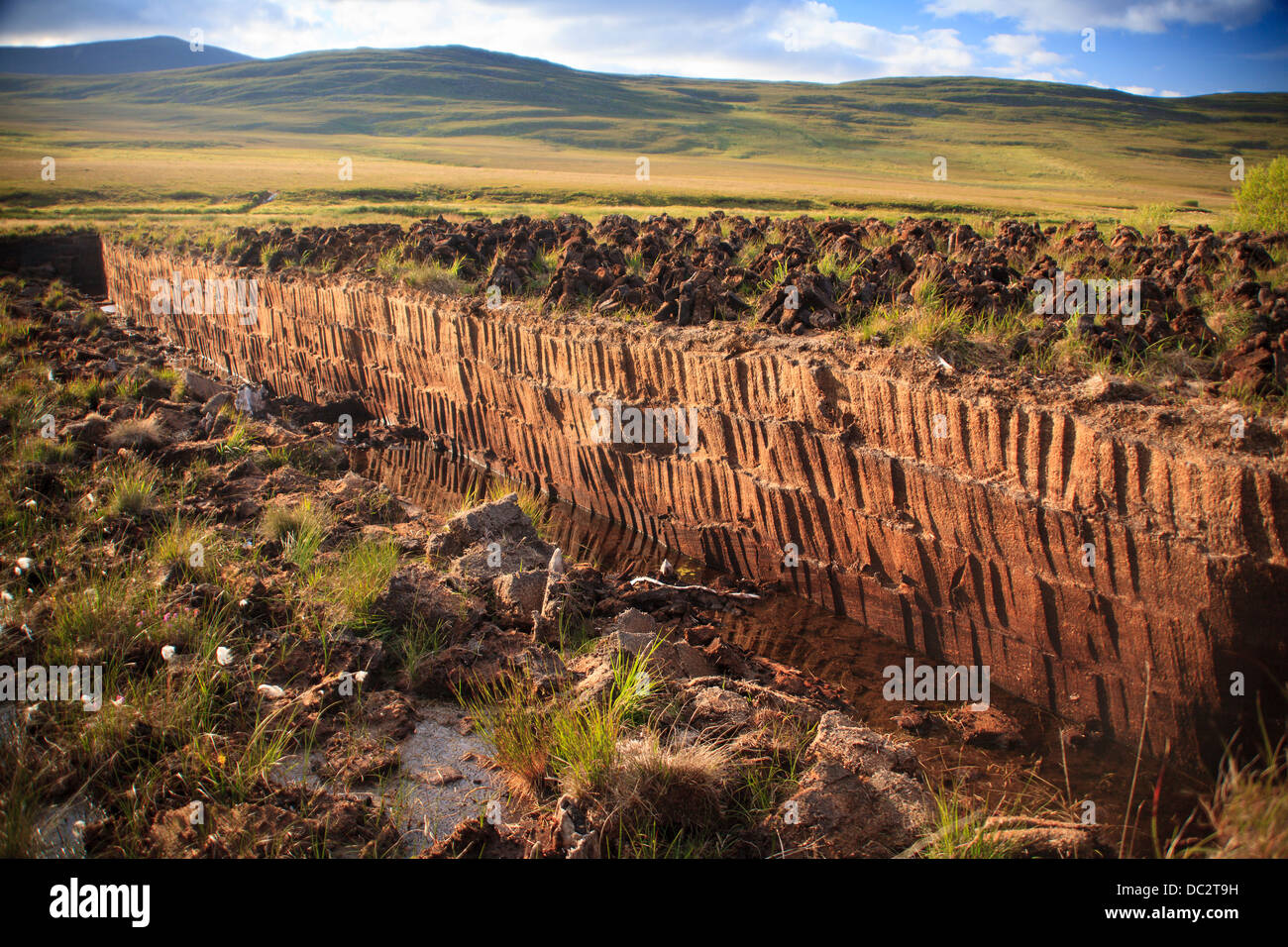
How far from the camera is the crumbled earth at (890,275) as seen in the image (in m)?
5.57

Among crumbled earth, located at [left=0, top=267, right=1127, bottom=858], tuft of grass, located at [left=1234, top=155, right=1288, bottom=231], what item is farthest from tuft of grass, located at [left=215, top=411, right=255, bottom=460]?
tuft of grass, located at [left=1234, top=155, right=1288, bottom=231]

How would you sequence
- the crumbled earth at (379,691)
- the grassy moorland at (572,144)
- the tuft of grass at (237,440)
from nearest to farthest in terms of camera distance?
1. the crumbled earth at (379,691)
2. the tuft of grass at (237,440)
3. the grassy moorland at (572,144)

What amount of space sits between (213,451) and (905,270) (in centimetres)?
719

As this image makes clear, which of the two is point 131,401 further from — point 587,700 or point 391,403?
point 587,700

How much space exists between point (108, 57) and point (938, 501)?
21068 cm

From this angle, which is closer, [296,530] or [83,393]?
[296,530]

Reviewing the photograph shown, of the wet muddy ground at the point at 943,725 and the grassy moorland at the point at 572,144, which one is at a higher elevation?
the grassy moorland at the point at 572,144

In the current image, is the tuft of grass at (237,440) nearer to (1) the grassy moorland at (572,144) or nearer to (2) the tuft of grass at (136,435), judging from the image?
(2) the tuft of grass at (136,435)

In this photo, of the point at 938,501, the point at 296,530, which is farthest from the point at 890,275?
the point at 296,530

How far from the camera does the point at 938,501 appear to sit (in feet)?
18.0

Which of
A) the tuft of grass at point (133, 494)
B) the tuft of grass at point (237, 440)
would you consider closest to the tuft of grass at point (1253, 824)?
the tuft of grass at point (133, 494)

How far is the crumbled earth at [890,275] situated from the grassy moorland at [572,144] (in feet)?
29.6

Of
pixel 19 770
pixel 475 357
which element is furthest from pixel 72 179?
pixel 19 770

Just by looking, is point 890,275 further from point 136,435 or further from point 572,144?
point 572,144
